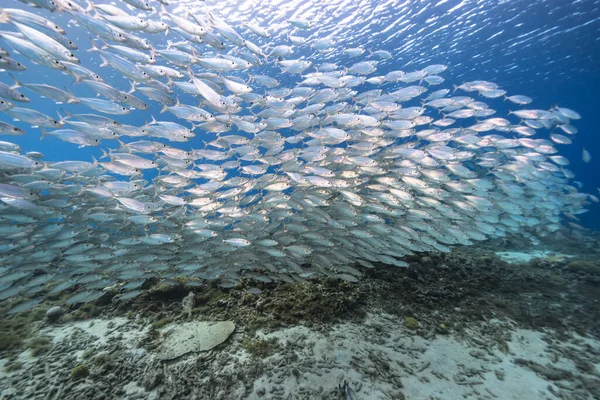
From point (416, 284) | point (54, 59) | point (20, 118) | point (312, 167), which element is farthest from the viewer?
point (416, 284)

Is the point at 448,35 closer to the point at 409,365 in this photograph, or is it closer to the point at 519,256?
the point at 519,256

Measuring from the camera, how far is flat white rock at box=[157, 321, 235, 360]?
521cm

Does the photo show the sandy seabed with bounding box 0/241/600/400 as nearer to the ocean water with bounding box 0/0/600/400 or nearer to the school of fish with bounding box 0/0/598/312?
the ocean water with bounding box 0/0/600/400

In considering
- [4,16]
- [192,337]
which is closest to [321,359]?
[192,337]

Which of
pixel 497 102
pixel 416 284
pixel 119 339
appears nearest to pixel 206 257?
pixel 119 339

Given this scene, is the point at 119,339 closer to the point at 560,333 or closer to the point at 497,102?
the point at 560,333

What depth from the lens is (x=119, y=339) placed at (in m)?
5.80

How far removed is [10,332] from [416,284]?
35.1 ft

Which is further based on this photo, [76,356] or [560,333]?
[560,333]

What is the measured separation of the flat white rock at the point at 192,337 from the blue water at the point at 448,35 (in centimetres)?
1480

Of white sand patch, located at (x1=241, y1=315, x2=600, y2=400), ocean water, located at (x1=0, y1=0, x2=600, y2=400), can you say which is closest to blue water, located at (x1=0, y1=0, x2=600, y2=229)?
ocean water, located at (x1=0, y1=0, x2=600, y2=400)

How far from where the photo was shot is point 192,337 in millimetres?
5535

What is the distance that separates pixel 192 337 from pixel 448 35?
68.5 feet

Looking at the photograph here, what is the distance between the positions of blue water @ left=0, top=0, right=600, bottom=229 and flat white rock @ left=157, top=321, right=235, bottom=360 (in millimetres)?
14798
